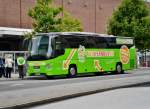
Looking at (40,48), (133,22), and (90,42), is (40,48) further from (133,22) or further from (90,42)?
(133,22)

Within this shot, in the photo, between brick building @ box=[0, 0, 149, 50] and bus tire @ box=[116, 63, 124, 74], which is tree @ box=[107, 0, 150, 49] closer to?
brick building @ box=[0, 0, 149, 50]

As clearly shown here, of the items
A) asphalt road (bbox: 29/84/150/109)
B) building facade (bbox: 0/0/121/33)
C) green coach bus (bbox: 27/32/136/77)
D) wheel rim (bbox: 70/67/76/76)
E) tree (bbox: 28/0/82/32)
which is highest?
building facade (bbox: 0/0/121/33)

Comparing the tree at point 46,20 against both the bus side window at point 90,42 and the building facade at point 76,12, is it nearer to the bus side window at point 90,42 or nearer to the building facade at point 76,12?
the building facade at point 76,12

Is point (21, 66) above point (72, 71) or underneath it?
above

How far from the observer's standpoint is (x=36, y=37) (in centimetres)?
3547

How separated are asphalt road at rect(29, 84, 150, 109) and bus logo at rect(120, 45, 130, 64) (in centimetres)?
2223

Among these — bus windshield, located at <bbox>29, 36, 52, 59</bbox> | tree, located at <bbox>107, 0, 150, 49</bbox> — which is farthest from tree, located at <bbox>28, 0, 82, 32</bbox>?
tree, located at <bbox>107, 0, 150, 49</bbox>

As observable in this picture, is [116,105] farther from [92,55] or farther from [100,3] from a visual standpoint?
[100,3]

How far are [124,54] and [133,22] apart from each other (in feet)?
68.0

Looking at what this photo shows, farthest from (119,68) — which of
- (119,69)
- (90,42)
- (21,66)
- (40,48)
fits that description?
(40,48)

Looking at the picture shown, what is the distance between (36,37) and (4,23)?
21.8 meters

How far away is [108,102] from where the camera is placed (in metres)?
16.7

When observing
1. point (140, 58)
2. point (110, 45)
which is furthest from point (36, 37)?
point (140, 58)

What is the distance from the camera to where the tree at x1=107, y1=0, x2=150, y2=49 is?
62.6m
